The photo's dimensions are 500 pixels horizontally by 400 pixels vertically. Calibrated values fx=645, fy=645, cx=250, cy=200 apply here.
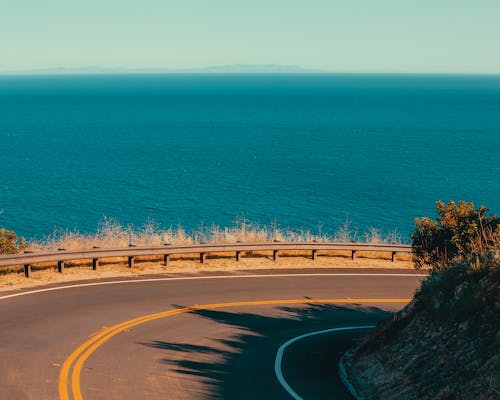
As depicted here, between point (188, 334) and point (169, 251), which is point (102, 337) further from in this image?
point (169, 251)

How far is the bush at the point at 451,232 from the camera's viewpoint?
18.1m

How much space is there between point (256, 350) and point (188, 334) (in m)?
1.81

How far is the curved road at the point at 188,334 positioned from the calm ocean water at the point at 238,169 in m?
32.3

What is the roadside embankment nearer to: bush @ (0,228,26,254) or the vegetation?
the vegetation

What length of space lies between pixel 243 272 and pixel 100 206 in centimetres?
4048

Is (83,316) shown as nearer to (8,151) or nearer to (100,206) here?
(100,206)

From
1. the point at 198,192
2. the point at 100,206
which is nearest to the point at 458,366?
the point at 100,206

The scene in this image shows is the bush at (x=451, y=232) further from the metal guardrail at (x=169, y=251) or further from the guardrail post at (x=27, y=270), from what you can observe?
the guardrail post at (x=27, y=270)

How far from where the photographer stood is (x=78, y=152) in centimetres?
9681

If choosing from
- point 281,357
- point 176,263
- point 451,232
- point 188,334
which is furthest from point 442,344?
point 176,263

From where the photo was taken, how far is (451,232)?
18.6 metres

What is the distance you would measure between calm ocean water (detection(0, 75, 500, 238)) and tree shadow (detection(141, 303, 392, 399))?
35244mm

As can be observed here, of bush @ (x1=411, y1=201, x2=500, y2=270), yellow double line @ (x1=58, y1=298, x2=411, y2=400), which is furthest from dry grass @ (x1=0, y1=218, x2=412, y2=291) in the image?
bush @ (x1=411, y1=201, x2=500, y2=270)

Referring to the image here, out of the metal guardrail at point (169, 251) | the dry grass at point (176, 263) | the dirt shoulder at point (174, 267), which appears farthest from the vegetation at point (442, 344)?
the metal guardrail at point (169, 251)
